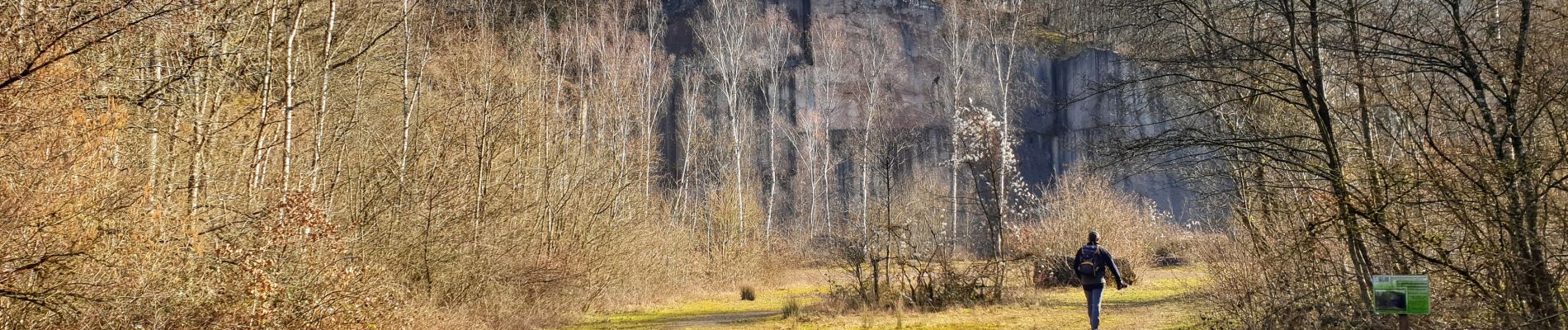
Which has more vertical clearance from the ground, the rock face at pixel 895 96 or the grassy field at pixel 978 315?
the rock face at pixel 895 96

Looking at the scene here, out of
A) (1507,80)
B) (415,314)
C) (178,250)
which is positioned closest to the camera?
(1507,80)

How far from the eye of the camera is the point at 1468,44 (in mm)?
7832

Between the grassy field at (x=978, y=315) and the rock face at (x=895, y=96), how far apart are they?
22.7 meters

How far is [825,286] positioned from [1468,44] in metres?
22.9

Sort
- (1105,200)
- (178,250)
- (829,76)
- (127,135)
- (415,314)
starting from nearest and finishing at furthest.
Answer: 1. (178,250)
2. (127,135)
3. (415,314)
4. (1105,200)
5. (829,76)

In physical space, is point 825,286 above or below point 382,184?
below

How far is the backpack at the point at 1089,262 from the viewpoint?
38.2ft

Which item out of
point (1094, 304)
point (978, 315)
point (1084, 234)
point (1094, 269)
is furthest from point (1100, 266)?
point (1084, 234)

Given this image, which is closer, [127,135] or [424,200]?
[127,135]

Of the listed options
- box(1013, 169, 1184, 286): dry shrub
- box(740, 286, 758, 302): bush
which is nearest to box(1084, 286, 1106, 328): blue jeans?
box(1013, 169, 1184, 286): dry shrub

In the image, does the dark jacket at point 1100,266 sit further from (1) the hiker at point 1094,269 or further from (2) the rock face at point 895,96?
(2) the rock face at point 895,96

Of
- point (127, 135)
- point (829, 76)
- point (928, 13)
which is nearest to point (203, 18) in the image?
point (127, 135)

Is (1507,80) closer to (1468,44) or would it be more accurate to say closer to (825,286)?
(1468,44)

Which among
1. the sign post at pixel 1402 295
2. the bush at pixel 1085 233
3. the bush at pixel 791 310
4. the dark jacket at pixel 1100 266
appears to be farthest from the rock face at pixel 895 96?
the sign post at pixel 1402 295
